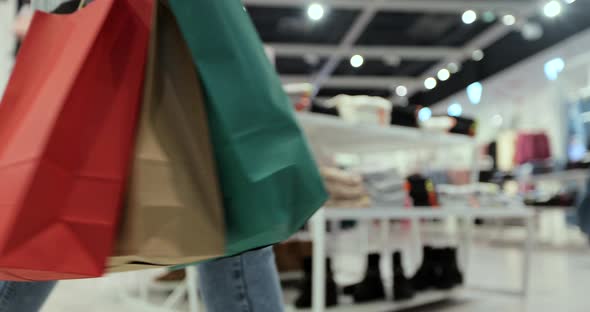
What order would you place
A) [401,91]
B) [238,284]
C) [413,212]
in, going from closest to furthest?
[238,284]
[413,212]
[401,91]

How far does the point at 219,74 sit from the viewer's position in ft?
1.53

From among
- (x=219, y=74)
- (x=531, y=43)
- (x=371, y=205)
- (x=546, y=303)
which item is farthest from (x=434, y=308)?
(x=531, y=43)

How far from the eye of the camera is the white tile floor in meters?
2.01

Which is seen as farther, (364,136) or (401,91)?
(401,91)

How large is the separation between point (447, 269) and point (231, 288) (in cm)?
180

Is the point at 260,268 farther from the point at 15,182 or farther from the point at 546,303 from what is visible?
the point at 546,303

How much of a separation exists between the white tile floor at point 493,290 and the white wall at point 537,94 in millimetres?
3455

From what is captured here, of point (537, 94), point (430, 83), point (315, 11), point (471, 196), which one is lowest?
point (471, 196)

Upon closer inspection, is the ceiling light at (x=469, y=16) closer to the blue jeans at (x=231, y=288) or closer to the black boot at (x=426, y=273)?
the black boot at (x=426, y=273)

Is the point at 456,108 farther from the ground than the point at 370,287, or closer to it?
farther from the ground

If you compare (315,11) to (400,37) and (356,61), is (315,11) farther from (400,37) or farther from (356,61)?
(356,61)

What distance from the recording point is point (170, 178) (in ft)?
1.41

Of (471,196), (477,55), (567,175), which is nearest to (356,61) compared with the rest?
(477,55)

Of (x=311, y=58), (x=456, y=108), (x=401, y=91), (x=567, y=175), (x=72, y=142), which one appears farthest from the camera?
(x=401, y=91)
